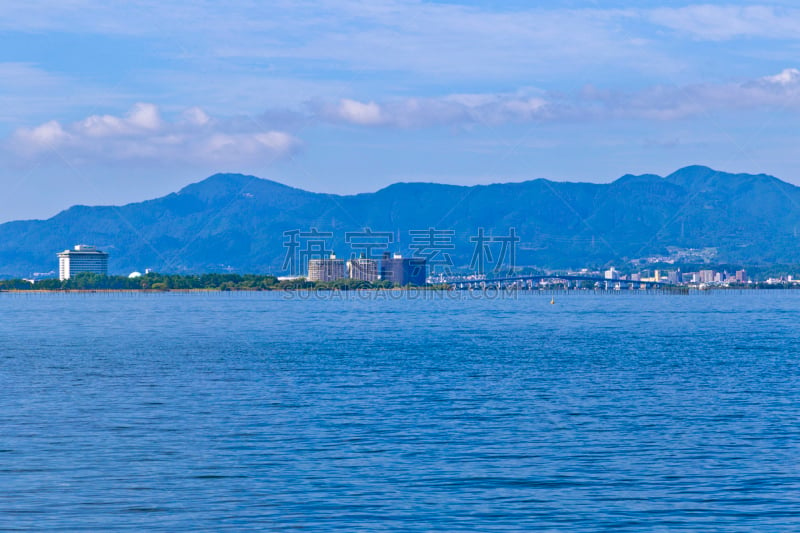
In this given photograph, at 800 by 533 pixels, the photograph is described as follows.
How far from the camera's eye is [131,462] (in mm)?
26406

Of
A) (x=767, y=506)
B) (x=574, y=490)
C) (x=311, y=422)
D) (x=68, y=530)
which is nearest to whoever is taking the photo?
(x=68, y=530)

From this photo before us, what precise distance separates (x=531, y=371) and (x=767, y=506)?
28794 millimetres

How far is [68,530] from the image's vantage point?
20203mm

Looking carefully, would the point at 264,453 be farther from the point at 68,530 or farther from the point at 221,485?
the point at 68,530

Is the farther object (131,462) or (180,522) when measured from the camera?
(131,462)

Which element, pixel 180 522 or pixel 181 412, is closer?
pixel 180 522

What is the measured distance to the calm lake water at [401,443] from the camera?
21500 millimetres

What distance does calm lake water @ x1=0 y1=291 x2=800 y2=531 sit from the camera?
70.5ft

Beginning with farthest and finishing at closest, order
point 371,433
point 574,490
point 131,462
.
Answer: point 371,433, point 131,462, point 574,490

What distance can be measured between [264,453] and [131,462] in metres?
3.32

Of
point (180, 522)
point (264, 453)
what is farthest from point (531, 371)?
point (180, 522)

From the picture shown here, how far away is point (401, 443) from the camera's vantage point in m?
29.0

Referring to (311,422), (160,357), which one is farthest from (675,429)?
(160,357)

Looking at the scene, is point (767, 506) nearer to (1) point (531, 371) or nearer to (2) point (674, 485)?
(2) point (674, 485)
